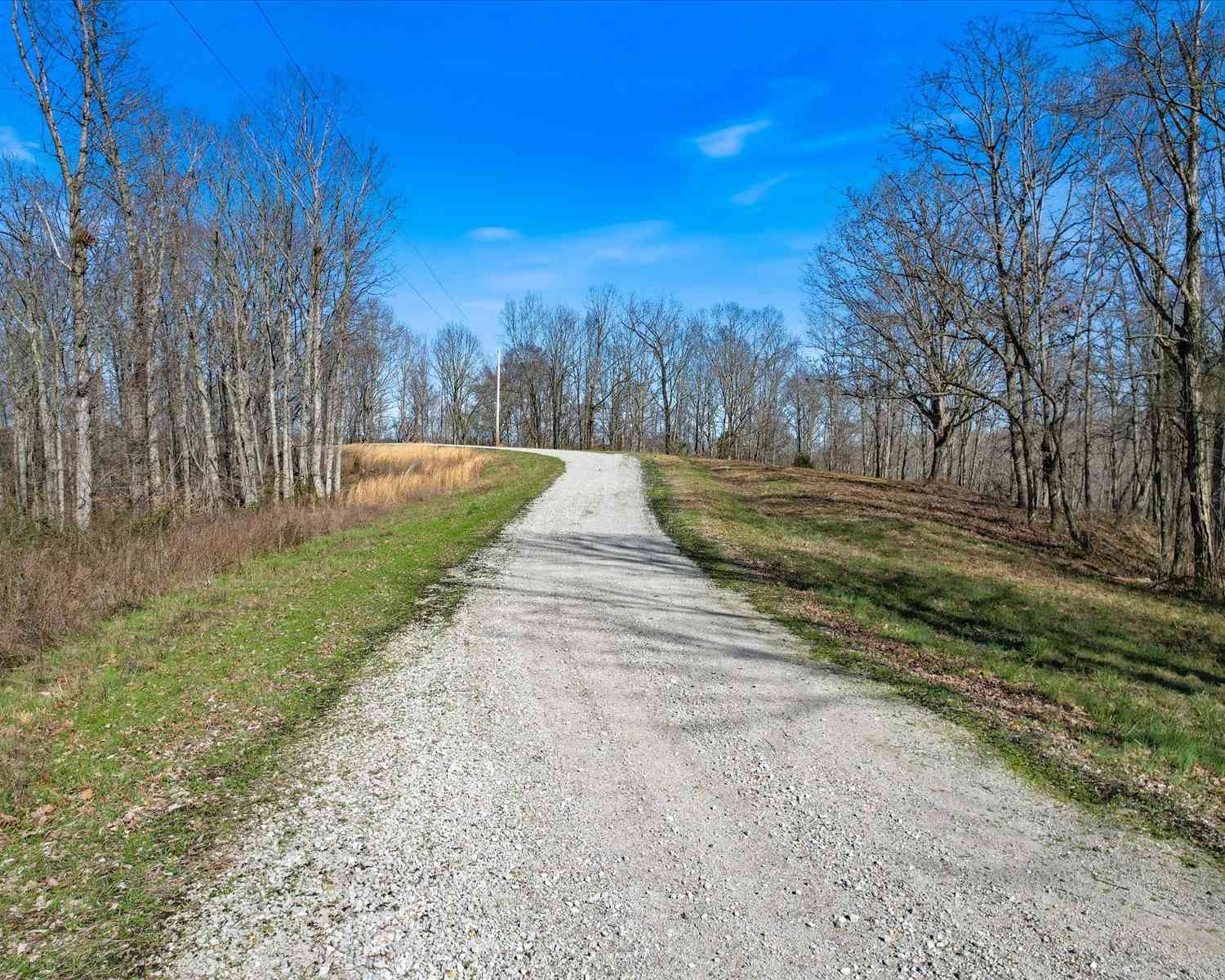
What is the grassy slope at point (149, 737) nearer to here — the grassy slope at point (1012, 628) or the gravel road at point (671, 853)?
the gravel road at point (671, 853)

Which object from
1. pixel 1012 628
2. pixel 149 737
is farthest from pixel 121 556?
pixel 1012 628

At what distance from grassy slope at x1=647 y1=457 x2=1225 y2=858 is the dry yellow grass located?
7.25 metres

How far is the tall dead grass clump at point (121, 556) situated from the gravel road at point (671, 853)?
3601 mm

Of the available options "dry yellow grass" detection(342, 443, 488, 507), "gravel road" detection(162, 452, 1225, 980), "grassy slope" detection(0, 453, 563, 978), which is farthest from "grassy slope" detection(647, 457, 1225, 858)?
"dry yellow grass" detection(342, 443, 488, 507)

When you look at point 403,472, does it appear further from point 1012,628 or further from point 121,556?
point 1012,628

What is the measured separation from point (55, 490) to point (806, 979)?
1121 inches

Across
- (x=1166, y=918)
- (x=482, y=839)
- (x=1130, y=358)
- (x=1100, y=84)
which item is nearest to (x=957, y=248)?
(x=1100, y=84)

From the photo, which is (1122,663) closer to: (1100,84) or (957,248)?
(1100,84)

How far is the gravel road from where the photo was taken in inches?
98.6

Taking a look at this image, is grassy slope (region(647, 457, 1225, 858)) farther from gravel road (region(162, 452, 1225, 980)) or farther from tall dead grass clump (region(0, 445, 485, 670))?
tall dead grass clump (region(0, 445, 485, 670))

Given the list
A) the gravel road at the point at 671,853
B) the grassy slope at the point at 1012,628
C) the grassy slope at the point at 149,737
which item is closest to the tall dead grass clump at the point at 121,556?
the grassy slope at the point at 149,737

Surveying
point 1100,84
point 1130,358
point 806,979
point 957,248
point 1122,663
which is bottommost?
point 1122,663

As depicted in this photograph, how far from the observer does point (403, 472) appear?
24547 mm

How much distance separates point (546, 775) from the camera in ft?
12.6
